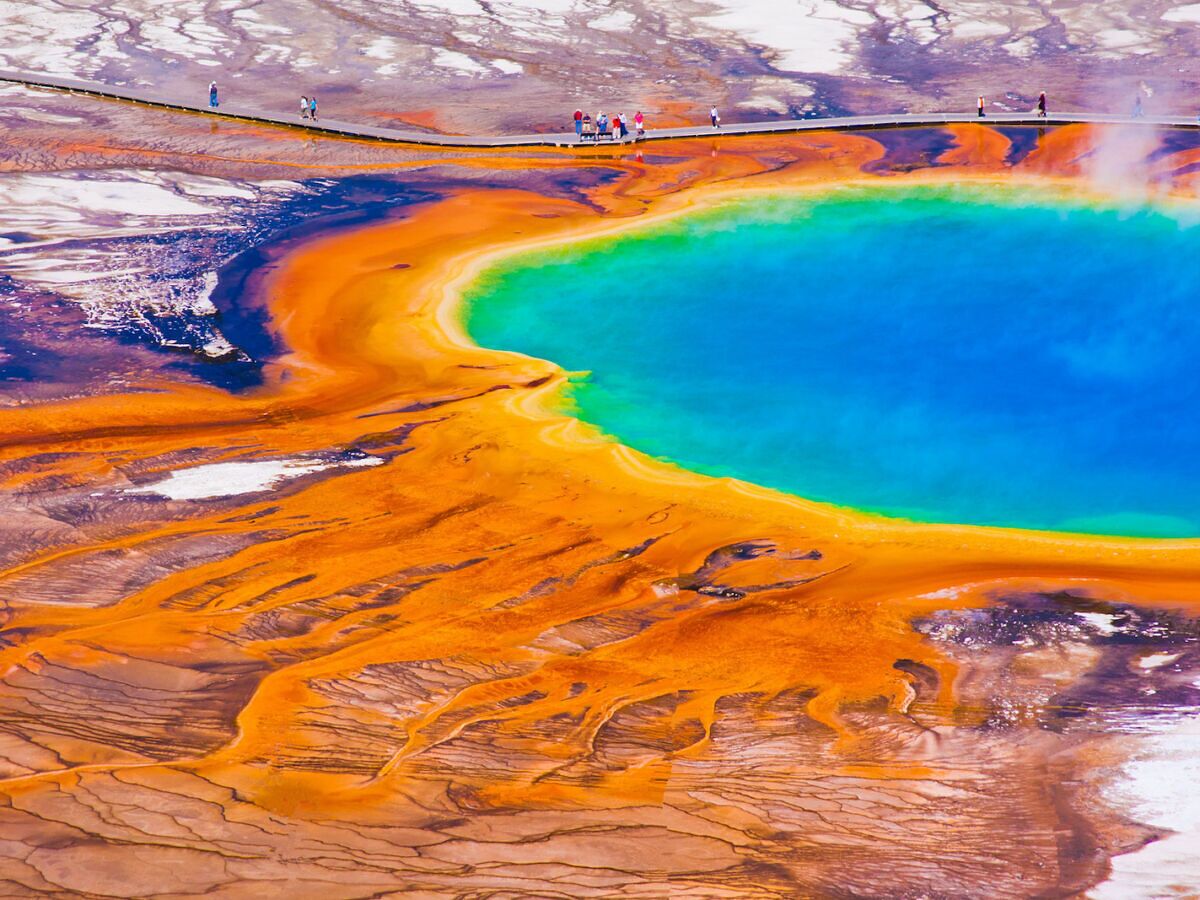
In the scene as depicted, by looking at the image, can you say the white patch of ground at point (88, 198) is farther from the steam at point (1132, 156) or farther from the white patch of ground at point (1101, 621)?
the steam at point (1132, 156)

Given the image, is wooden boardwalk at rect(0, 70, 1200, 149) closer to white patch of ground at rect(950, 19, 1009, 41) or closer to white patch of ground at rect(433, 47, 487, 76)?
white patch of ground at rect(433, 47, 487, 76)

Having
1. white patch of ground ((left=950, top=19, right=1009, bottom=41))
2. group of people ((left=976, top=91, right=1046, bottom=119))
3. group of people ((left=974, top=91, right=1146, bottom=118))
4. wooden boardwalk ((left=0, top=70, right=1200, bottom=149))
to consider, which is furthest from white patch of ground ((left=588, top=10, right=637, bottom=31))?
group of people ((left=976, top=91, right=1046, bottom=119))

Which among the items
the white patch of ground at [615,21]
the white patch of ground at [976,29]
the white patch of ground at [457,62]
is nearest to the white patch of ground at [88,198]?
the white patch of ground at [457,62]

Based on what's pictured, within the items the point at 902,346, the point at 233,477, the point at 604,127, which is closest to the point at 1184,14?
the point at 604,127

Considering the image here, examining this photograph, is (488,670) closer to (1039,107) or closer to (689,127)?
(689,127)

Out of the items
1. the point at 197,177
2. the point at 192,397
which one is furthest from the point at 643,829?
the point at 197,177

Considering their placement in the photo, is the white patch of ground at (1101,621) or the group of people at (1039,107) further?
the group of people at (1039,107)
